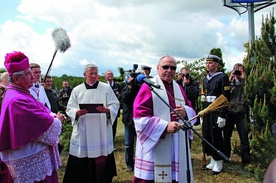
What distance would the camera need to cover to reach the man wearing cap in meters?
5.99

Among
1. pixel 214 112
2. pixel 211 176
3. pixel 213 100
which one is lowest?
pixel 211 176

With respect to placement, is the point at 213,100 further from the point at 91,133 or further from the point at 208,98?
the point at 91,133

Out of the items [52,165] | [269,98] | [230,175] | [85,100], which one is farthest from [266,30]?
[52,165]

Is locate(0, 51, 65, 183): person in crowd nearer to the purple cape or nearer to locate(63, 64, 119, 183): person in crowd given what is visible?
Result: the purple cape

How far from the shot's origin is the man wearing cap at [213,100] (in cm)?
599

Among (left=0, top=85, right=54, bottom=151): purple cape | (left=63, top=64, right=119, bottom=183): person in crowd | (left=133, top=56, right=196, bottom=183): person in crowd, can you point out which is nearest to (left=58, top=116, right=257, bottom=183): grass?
(left=63, top=64, right=119, bottom=183): person in crowd

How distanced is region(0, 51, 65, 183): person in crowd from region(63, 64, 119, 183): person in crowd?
1880 mm

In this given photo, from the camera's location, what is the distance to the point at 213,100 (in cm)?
609

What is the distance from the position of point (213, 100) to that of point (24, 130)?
12.6 feet

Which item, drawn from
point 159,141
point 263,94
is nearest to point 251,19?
point 263,94

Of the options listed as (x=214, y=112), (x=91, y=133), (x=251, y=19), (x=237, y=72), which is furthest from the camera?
(x=251, y=19)

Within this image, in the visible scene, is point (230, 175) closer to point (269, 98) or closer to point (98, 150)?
point (269, 98)

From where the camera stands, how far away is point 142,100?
394cm

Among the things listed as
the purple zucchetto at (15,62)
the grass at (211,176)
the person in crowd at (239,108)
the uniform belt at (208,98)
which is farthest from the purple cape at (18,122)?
the person in crowd at (239,108)
